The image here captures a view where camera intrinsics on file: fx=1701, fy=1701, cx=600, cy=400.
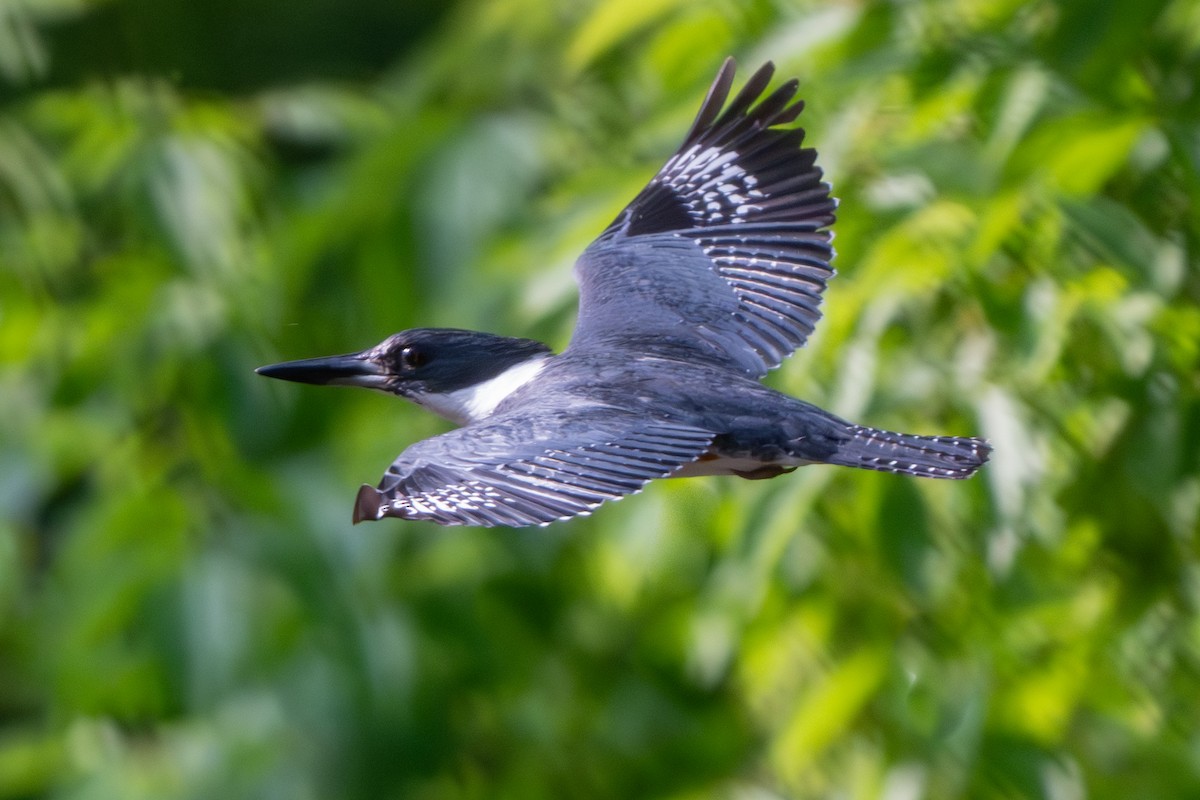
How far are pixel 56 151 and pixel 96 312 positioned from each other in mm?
881

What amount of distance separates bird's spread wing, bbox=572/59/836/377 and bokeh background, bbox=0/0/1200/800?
65 millimetres

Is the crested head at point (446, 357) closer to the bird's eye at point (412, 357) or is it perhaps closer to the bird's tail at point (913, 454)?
the bird's eye at point (412, 357)

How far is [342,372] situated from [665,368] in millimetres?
339

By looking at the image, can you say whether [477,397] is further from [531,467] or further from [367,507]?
[367,507]

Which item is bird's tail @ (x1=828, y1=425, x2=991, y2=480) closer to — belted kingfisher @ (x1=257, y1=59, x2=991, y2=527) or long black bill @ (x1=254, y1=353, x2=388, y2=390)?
belted kingfisher @ (x1=257, y1=59, x2=991, y2=527)

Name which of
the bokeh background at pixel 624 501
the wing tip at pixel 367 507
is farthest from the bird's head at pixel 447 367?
Result: the wing tip at pixel 367 507

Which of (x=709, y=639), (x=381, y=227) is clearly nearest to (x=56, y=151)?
(x=381, y=227)

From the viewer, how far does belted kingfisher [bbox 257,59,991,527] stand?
4.28ft

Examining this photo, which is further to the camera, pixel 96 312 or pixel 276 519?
pixel 96 312

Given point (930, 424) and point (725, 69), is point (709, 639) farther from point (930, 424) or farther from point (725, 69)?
point (725, 69)

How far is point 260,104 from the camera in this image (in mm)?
3178

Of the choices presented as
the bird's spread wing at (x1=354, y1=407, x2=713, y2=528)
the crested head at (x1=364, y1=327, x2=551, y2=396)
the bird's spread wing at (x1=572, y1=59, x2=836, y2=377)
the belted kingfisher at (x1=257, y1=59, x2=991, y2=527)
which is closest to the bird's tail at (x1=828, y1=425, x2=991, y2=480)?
the belted kingfisher at (x1=257, y1=59, x2=991, y2=527)

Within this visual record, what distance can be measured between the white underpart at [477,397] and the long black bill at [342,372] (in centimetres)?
6

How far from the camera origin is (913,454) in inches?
57.9
